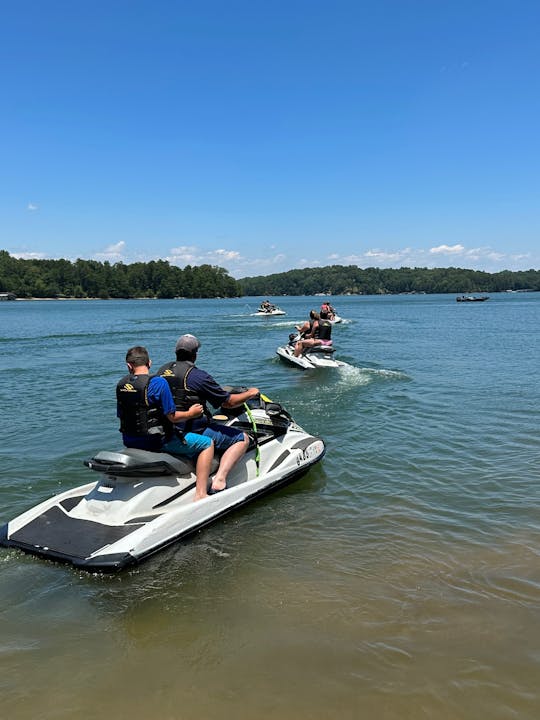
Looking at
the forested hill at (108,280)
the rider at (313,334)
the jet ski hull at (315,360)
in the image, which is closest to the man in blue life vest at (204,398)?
the jet ski hull at (315,360)

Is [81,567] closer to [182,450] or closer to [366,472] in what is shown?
[182,450]

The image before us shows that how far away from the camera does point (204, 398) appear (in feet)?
20.1

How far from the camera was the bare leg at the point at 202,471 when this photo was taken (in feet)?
19.6

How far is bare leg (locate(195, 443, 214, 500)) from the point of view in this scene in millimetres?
5988

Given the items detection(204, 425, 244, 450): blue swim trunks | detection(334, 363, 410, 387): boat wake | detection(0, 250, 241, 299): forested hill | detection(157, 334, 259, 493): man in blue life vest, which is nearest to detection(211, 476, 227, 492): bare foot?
detection(157, 334, 259, 493): man in blue life vest

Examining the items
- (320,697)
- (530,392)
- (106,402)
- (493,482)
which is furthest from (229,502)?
(530,392)

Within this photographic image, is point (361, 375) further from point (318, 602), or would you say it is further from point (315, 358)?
point (318, 602)

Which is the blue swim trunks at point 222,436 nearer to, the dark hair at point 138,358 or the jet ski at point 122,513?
the jet ski at point 122,513

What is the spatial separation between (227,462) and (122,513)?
1.34 metres

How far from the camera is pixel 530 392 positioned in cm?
1414

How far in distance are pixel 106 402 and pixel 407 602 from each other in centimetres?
1030

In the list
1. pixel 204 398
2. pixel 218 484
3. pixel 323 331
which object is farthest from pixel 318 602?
pixel 323 331

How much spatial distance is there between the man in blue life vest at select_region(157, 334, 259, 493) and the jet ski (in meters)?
0.34

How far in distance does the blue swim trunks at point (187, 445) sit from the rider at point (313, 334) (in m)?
12.8
